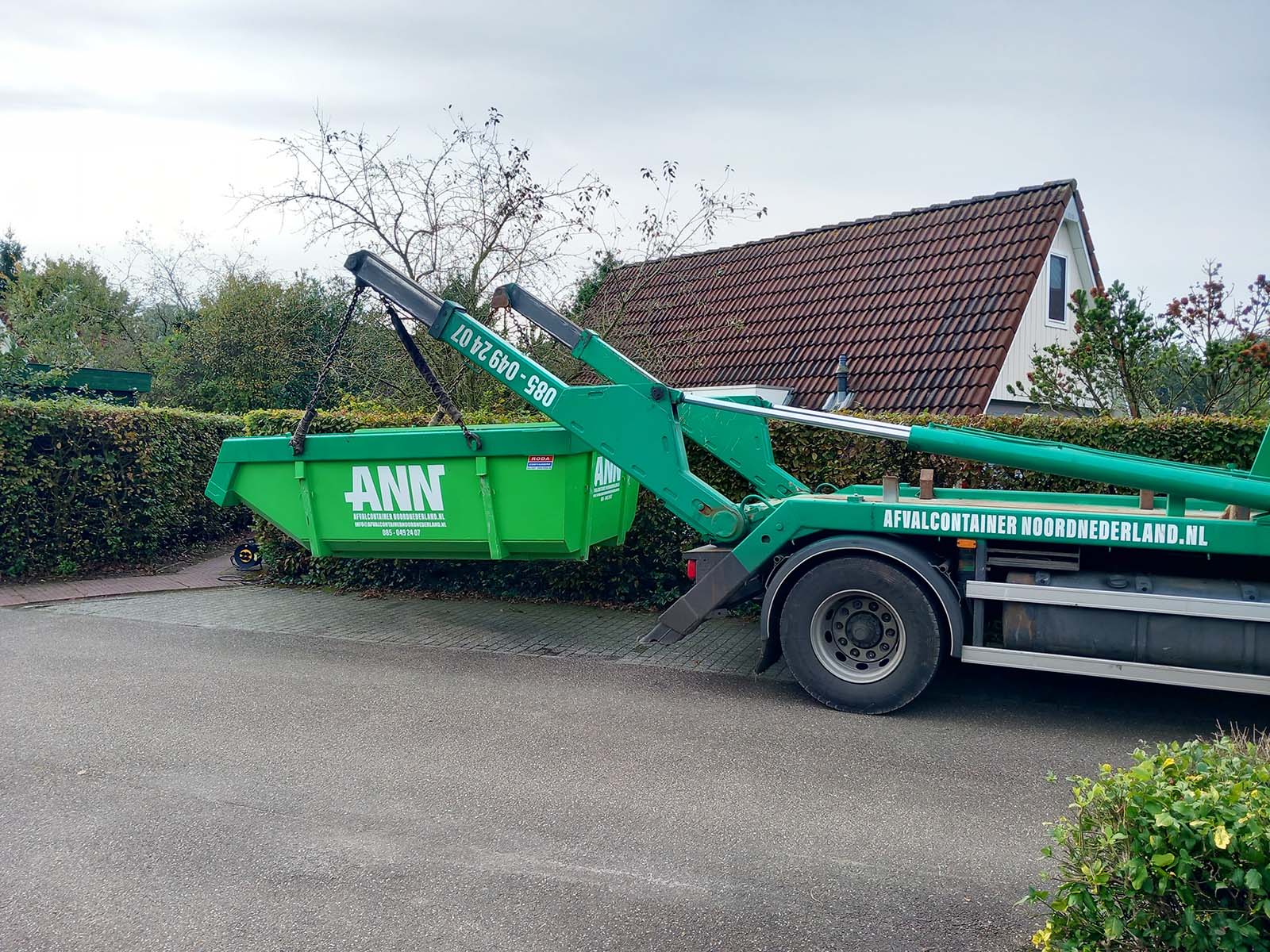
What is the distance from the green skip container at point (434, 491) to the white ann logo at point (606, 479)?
0.01m

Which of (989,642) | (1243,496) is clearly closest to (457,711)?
(989,642)

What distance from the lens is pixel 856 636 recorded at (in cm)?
610

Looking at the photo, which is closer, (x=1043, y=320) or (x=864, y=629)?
(x=864, y=629)

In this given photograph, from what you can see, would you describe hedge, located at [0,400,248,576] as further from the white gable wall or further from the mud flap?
the white gable wall

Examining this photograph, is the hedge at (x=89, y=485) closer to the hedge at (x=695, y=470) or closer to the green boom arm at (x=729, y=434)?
the hedge at (x=695, y=470)

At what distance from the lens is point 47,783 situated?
16.2ft

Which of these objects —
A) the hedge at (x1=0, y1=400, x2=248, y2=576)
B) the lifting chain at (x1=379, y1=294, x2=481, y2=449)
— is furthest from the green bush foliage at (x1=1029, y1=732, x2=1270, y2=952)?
the hedge at (x1=0, y1=400, x2=248, y2=576)

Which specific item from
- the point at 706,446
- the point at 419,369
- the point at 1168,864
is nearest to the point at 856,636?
the point at 706,446

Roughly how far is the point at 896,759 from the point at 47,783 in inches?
165

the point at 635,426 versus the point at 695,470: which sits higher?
the point at 635,426

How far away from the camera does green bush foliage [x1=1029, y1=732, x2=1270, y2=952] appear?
2459mm

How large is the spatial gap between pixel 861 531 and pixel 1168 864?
3.59 meters

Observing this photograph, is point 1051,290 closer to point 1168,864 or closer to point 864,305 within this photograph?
point 864,305

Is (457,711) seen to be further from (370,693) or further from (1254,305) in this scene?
(1254,305)
